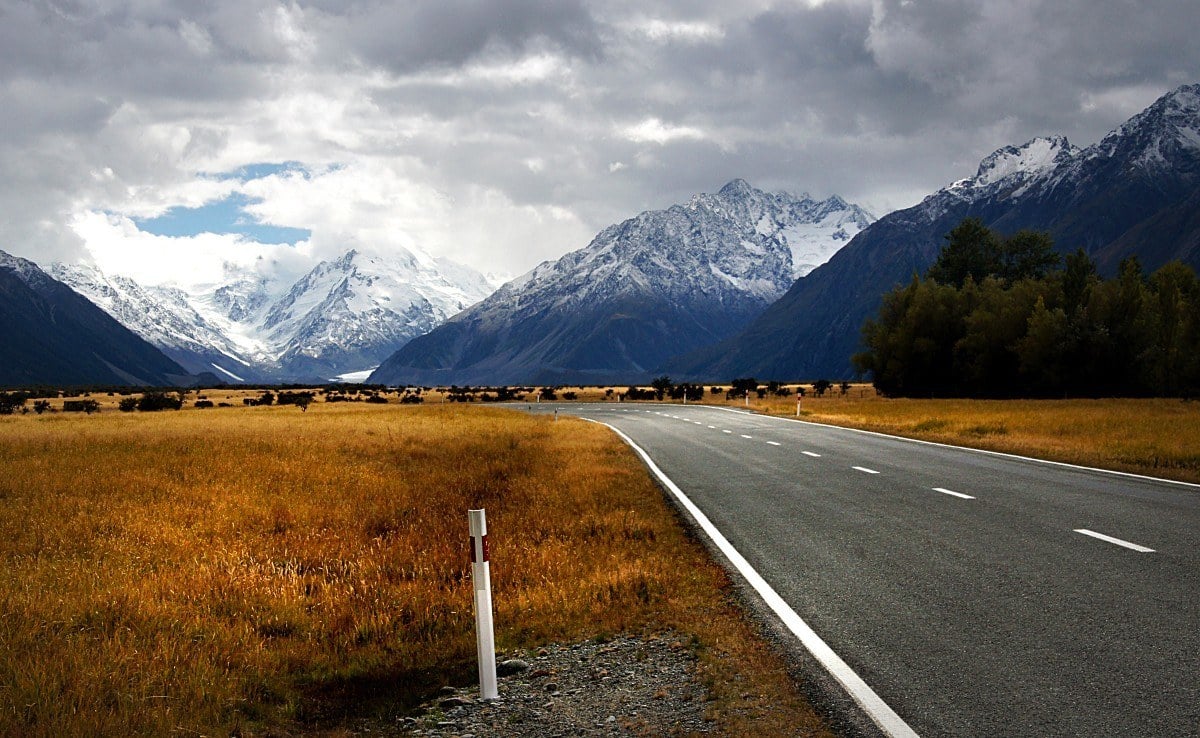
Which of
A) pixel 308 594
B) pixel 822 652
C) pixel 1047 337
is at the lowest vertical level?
pixel 308 594

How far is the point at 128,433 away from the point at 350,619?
2298 cm

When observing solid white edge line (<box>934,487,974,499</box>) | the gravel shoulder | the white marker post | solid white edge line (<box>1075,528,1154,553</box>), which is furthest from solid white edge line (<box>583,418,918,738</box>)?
solid white edge line (<box>934,487,974,499</box>)

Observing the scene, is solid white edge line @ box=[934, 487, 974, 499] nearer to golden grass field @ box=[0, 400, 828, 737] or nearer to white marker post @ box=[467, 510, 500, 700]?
golden grass field @ box=[0, 400, 828, 737]

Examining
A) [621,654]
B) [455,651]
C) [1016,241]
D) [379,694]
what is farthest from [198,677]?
[1016,241]

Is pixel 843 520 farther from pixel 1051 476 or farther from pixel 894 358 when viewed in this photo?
pixel 894 358

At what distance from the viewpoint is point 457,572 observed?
9531 millimetres

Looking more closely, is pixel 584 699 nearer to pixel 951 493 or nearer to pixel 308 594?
pixel 308 594

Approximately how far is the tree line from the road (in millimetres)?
53058

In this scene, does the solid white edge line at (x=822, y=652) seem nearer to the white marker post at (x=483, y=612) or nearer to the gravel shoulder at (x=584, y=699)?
the gravel shoulder at (x=584, y=699)

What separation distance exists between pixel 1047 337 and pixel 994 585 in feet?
213

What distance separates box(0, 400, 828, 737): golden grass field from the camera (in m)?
5.66

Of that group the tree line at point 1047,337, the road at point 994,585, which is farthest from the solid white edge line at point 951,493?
the tree line at point 1047,337

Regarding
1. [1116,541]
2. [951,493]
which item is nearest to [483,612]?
[1116,541]

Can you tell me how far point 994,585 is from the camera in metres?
7.48
